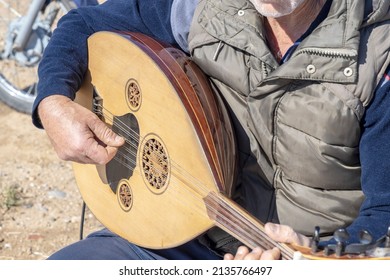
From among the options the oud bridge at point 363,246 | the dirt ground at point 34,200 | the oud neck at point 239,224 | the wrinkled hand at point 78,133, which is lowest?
the dirt ground at point 34,200

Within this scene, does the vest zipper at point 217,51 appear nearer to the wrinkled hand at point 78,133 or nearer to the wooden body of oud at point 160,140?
the wooden body of oud at point 160,140

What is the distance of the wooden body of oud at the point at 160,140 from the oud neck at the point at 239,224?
31 mm

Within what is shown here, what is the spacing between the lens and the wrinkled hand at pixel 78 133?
2.60 metres

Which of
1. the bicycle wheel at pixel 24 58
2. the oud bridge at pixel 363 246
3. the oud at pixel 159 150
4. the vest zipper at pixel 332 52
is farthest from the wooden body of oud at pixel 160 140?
the bicycle wheel at pixel 24 58

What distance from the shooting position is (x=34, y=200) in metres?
4.36

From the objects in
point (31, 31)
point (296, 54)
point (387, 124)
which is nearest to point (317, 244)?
point (387, 124)

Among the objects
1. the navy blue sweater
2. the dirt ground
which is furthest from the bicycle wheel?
the navy blue sweater

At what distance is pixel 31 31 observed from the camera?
5.48 meters

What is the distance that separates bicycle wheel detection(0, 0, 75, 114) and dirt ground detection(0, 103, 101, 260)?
1.03 ft

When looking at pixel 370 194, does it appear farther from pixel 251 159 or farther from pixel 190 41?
pixel 190 41

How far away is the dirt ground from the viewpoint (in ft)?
13.1

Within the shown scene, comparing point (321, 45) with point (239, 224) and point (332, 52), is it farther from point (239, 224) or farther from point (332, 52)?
point (239, 224)

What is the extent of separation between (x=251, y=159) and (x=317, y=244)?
52 cm
